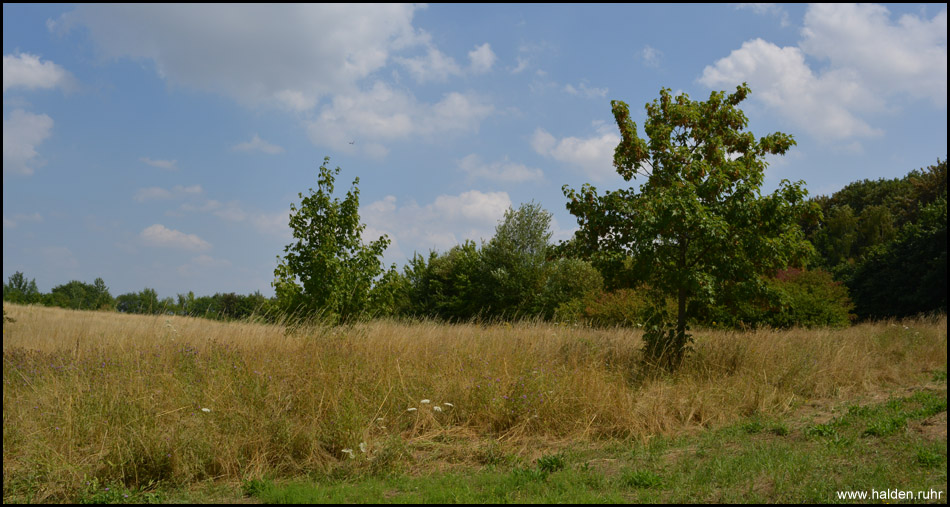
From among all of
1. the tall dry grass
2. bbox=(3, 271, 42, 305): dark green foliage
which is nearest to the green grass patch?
the tall dry grass

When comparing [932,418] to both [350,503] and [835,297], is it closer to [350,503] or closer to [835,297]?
[350,503]

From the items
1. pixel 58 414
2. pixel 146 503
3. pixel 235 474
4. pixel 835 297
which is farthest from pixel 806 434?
pixel 835 297

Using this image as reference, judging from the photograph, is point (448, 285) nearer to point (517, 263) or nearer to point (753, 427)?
point (517, 263)

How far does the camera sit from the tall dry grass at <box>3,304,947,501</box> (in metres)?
5.83

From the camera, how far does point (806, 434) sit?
6977 millimetres

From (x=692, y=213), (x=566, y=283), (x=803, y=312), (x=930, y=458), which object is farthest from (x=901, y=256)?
(x=930, y=458)

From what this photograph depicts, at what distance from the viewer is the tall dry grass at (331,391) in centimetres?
583

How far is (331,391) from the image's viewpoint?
278 inches

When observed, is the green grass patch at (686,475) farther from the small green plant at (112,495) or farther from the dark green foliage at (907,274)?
the dark green foliage at (907,274)

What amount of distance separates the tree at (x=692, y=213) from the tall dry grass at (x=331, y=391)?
1.60 meters

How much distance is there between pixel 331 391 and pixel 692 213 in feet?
22.8

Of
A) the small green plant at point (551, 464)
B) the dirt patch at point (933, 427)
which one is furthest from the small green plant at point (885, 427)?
the small green plant at point (551, 464)

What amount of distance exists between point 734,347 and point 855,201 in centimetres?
4391

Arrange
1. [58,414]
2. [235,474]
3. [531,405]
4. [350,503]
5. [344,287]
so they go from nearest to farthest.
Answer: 1. [350,503]
2. [235,474]
3. [58,414]
4. [531,405]
5. [344,287]
